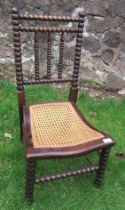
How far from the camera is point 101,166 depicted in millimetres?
2414

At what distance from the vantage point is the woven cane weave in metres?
2.25

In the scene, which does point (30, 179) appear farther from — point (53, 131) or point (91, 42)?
point (91, 42)

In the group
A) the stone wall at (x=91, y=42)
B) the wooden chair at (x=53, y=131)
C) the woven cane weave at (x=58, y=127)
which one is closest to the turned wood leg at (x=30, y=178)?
the wooden chair at (x=53, y=131)

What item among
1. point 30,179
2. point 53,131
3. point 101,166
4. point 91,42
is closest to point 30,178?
point 30,179

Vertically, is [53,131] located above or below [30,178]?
above

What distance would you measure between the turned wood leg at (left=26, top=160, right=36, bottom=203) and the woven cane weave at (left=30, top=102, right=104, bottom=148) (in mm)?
121

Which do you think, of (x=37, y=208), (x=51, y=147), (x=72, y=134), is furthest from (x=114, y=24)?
(x=37, y=208)

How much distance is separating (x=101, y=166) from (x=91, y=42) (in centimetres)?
166

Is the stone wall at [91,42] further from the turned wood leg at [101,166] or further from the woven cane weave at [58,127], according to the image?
the turned wood leg at [101,166]

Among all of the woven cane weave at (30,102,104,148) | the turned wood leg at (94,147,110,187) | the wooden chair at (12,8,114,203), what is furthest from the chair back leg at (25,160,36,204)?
the turned wood leg at (94,147,110,187)

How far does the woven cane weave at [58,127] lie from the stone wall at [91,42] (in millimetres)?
1150

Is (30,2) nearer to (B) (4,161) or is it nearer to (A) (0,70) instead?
(A) (0,70)

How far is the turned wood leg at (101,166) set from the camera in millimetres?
2321

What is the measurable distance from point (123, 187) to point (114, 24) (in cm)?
175
